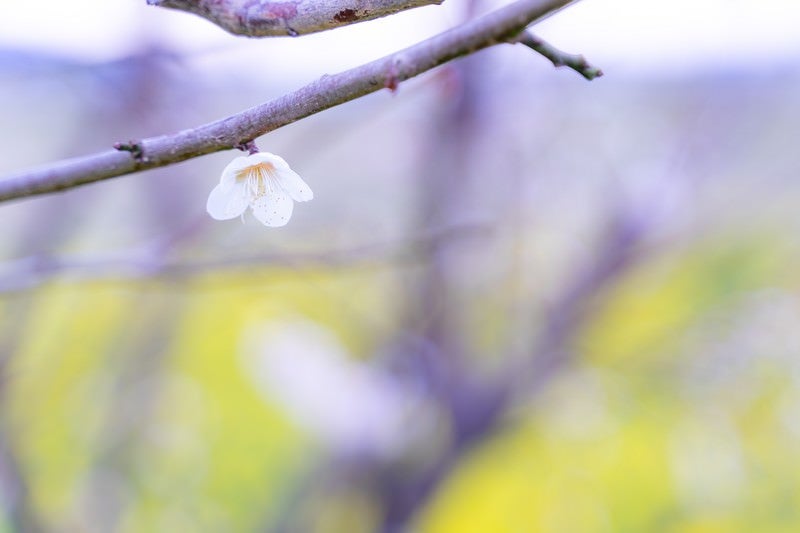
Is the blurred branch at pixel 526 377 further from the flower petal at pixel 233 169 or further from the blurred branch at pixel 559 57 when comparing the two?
the blurred branch at pixel 559 57

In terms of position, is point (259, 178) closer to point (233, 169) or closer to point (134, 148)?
point (233, 169)

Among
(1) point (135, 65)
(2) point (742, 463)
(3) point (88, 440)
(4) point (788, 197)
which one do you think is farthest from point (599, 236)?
(3) point (88, 440)

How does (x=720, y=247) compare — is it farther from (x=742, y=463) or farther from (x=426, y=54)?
(x=426, y=54)

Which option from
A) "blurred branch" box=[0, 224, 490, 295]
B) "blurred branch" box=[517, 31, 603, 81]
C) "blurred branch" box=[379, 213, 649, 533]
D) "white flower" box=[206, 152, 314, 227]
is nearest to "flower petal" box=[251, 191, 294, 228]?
"white flower" box=[206, 152, 314, 227]

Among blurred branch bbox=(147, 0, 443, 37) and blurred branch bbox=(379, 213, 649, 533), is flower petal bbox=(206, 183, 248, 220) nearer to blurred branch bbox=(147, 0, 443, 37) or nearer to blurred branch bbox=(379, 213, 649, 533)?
blurred branch bbox=(147, 0, 443, 37)

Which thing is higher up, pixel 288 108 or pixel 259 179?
pixel 288 108

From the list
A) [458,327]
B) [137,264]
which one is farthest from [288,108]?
[458,327]
